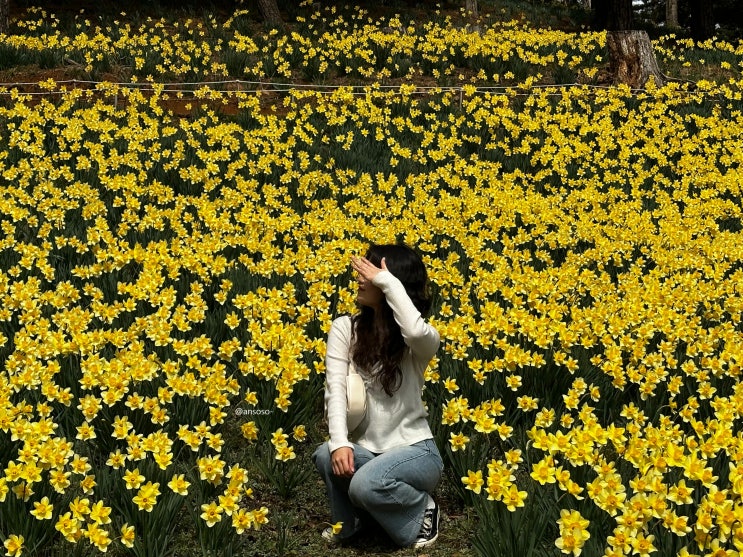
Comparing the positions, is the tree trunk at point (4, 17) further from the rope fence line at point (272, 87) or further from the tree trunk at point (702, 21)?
the tree trunk at point (702, 21)

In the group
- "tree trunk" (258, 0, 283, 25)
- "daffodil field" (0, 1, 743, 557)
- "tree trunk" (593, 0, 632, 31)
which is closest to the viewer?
"daffodil field" (0, 1, 743, 557)

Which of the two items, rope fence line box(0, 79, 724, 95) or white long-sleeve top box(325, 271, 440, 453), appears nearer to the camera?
white long-sleeve top box(325, 271, 440, 453)

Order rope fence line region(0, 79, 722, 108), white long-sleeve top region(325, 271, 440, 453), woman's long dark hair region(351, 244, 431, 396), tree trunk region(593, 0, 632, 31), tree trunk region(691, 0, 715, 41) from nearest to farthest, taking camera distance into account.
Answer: white long-sleeve top region(325, 271, 440, 453) < woman's long dark hair region(351, 244, 431, 396) < rope fence line region(0, 79, 722, 108) < tree trunk region(593, 0, 632, 31) < tree trunk region(691, 0, 715, 41)

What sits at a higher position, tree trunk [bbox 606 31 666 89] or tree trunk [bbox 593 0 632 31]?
tree trunk [bbox 593 0 632 31]

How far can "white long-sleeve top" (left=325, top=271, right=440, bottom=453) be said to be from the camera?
267cm

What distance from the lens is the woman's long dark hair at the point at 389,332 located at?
9.08 feet

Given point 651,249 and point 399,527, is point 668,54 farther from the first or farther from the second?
point 399,527

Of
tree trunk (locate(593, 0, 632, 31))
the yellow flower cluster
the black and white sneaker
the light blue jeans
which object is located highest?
tree trunk (locate(593, 0, 632, 31))

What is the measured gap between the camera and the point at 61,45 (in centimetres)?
1056

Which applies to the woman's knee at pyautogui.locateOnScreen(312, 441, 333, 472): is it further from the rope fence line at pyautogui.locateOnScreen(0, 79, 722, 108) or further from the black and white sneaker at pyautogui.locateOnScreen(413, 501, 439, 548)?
the rope fence line at pyautogui.locateOnScreen(0, 79, 722, 108)

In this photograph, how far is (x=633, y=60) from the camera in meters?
11.2

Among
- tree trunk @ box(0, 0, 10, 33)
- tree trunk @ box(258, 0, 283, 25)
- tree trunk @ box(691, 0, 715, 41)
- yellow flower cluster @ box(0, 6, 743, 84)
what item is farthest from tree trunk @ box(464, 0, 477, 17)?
tree trunk @ box(0, 0, 10, 33)

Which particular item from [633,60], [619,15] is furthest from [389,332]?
[619,15]

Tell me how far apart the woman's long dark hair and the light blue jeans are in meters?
0.25
